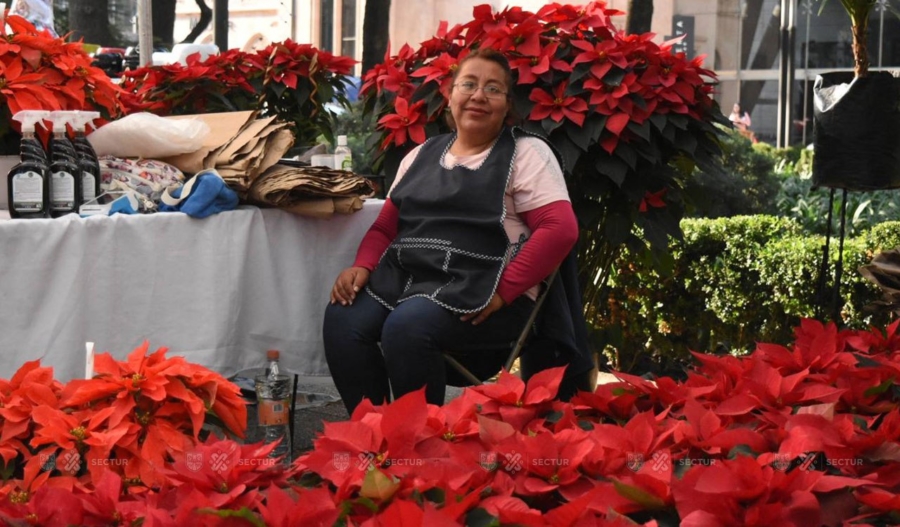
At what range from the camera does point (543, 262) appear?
3402 mm

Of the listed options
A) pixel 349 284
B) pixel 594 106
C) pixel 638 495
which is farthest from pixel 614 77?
pixel 638 495

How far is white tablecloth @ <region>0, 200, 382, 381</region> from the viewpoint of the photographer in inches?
116

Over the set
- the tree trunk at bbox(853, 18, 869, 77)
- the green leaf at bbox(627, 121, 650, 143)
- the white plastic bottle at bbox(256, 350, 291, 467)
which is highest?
the tree trunk at bbox(853, 18, 869, 77)

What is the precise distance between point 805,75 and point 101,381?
81.3 ft

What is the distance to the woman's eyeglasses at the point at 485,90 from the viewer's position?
3.61 metres

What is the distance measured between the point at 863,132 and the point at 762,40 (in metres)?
23.8

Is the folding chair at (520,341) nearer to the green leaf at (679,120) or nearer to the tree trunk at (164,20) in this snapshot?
the green leaf at (679,120)

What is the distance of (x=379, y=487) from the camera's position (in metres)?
1.36

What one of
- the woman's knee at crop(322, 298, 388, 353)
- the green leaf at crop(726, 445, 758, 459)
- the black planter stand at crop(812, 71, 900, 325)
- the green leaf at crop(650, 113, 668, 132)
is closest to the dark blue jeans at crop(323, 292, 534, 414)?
the woman's knee at crop(322, 298, 388, 353)

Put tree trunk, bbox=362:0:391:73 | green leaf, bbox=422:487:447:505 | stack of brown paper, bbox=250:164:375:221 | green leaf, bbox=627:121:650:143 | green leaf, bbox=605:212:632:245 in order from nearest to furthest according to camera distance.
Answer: green leaf, bbox=422:487:447:505, stack of brown paper, bbox=250:164:375:221, green leaf, bbox=627:121:650:143, green leaf, bbox=605:212:632:245, tree trunk, bbox=362:0:391:73

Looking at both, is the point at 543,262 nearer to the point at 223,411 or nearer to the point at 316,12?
the point at 223,411

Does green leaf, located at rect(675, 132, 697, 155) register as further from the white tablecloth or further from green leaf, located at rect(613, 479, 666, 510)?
green leaf, located at rect(613, 479, 666, 510)

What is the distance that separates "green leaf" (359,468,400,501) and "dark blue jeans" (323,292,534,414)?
6.27 feet

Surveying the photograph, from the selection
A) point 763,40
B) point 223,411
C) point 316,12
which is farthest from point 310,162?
point 316,12
